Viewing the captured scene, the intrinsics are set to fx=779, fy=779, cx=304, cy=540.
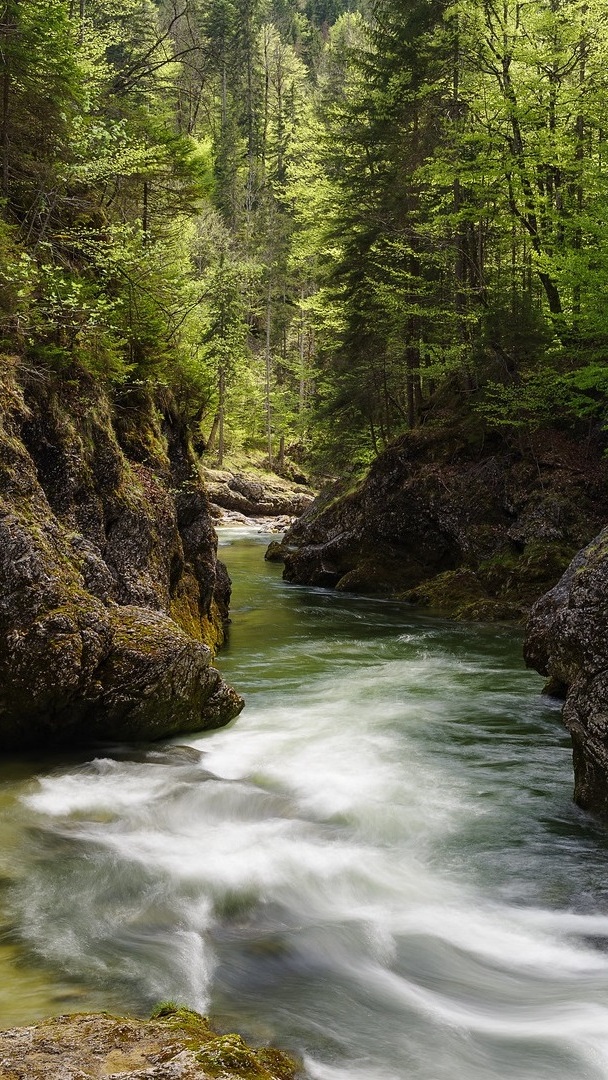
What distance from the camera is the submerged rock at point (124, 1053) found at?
8.80ft

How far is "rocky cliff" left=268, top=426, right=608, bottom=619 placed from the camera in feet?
51.0

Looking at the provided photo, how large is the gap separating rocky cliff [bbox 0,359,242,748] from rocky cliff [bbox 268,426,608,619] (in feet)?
25.8

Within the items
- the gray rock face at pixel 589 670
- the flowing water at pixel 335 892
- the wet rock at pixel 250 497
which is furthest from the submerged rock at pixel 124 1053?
the wet rock at pixel 250 497

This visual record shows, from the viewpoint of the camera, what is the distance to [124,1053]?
2.84 m

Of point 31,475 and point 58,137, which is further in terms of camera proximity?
point 58,137

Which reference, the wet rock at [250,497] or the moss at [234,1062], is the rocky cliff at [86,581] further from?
the wet rock at [250,497]

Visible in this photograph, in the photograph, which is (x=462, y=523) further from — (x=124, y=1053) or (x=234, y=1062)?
(x=124, y=1053)

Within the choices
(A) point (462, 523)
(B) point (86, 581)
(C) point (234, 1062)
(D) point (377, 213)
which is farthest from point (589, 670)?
(D) point (377, 213)

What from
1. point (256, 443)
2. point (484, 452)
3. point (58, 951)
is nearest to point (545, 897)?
point (58, 951)

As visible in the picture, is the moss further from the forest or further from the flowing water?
the forest

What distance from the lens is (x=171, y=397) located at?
12.3 metres

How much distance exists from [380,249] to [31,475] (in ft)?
52.0

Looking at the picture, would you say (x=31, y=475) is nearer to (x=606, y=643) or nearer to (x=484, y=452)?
(x=606, y=643)

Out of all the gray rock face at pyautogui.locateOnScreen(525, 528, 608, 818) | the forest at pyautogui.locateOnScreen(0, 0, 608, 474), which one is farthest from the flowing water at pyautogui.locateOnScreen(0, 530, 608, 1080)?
the forest at pyautogui.locateOnScreen(0, 0, 608, 474)
